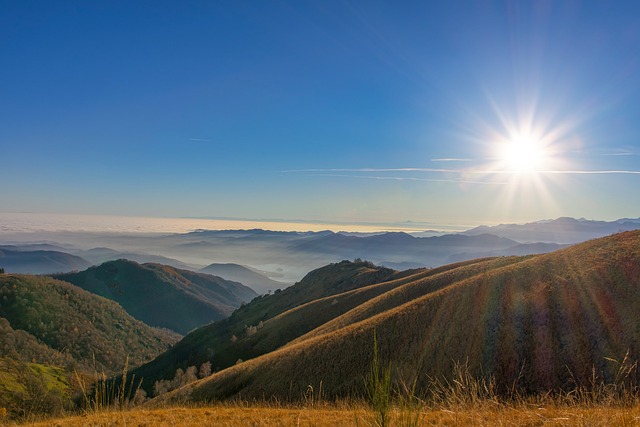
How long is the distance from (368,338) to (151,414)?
2418 cm

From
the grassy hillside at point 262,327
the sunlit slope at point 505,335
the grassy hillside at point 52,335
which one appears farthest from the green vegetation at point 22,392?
the grassy hillside at point 52,335

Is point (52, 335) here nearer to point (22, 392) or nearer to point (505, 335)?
point (22, 392)

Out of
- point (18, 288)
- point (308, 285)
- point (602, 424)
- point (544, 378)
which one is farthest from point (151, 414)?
point (18, 288)

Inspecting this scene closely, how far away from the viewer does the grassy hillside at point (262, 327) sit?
78000 mm

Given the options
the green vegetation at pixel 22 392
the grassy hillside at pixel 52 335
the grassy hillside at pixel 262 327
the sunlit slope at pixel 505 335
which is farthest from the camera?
the grassy hillside at pixel 52 335

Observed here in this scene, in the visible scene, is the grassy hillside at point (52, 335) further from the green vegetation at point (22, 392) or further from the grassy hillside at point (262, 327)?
the green vegetation at point (22, 392)

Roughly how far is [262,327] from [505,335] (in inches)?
3068

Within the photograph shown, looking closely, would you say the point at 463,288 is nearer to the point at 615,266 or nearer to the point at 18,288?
the point at 615,266

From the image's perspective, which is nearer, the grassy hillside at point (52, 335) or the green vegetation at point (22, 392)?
the green vegetation at point (22, 392)

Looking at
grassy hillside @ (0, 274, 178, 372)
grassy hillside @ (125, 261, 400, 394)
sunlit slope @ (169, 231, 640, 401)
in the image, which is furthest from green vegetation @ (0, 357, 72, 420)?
grassy hillside @ (0, 274, 178, 372)

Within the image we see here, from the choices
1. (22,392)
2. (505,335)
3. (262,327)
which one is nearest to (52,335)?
(22,392)

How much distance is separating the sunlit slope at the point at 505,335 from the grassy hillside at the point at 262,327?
35.8 meters

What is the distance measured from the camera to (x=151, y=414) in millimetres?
17141

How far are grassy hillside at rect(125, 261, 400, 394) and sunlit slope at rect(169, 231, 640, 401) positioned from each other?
35.8m
